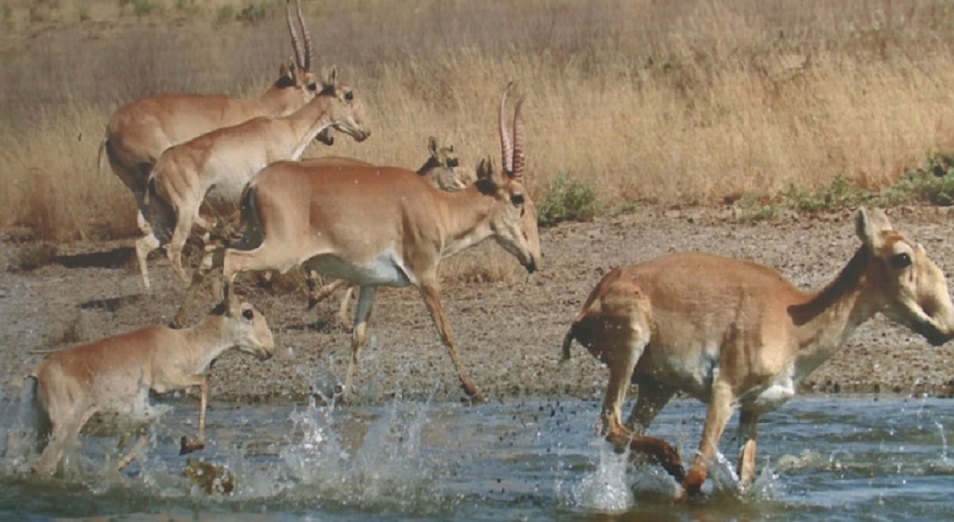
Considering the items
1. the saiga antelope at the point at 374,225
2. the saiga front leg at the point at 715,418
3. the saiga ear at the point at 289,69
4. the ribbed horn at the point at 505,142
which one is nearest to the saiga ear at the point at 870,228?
the saiga front leg at the point at 715,418

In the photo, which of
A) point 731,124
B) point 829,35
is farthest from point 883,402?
point 829,35

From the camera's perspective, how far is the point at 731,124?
21.9 m

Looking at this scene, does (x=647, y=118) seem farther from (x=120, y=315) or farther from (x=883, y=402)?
(x=883, y=402)

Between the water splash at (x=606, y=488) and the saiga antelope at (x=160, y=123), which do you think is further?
the saiga antelope at (x=160, y=123)

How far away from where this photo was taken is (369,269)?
14.7m

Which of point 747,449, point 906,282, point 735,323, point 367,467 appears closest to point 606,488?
point 747,449

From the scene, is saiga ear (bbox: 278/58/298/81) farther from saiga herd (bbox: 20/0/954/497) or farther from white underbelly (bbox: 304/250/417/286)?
white underbelly (bbox: 304/250/417/286)

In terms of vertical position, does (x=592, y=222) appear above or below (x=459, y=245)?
below

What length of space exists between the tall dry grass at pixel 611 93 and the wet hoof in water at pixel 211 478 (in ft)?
30.8

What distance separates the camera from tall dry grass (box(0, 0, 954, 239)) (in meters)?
20.7

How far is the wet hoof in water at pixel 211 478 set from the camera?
11.3 metres

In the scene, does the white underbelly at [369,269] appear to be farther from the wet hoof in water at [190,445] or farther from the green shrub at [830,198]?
the green shrub at [830,198]

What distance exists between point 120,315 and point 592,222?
15.5ft

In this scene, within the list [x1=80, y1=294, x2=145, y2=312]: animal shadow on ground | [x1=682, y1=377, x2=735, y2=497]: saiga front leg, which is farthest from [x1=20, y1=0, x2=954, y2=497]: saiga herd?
[x1=80, y1=294, x2=145, y2=312]: animal shadow on ground
